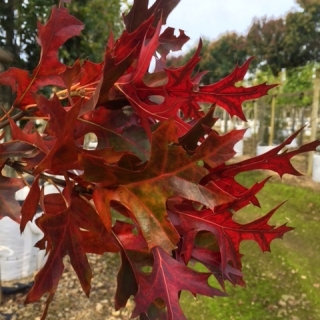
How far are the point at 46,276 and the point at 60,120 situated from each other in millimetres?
146

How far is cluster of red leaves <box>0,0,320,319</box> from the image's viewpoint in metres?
0.35

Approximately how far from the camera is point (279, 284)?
2.87 metres

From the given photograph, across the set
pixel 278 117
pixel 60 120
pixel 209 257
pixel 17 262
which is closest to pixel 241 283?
pixel 209 257

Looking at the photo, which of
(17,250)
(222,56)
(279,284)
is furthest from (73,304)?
(222,56)

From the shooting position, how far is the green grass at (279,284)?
8.06 feet

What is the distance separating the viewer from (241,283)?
0.46 m

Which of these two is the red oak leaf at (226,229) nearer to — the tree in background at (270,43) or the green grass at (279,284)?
the green grass at (279,284)

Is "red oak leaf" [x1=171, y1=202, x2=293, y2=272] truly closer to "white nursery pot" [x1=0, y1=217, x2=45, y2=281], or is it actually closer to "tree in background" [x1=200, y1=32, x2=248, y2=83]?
"white nursery pot" [x1=0, y1=217, x2=45, y2=281]

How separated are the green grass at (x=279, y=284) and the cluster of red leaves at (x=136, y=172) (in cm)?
129

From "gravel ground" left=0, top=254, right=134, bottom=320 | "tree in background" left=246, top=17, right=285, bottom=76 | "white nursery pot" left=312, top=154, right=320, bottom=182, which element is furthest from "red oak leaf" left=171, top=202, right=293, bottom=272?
"tree in background" left=246, top=17, right=285, bottom=76

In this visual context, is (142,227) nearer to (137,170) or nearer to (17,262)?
(137,170)

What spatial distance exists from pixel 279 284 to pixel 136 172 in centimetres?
278

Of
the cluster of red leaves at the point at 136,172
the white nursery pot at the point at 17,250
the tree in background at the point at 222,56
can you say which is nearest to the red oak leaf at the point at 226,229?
the cluster of red leaves at the point at 136,172

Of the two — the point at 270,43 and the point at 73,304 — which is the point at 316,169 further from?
the point at 270,43
